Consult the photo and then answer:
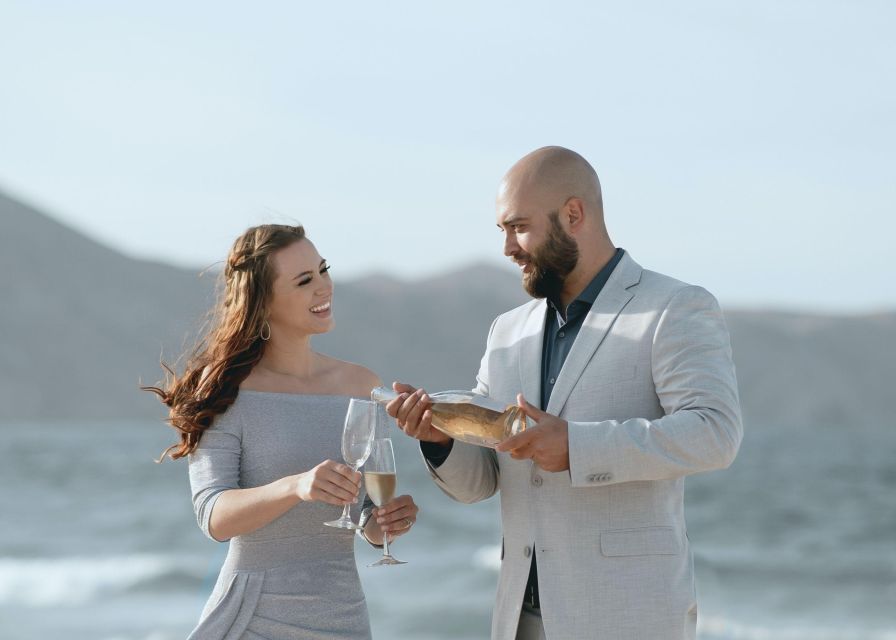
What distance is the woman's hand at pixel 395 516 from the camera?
3.12m

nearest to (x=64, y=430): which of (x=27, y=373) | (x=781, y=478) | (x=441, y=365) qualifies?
(x=27, y=373)

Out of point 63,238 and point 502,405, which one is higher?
point 63,238

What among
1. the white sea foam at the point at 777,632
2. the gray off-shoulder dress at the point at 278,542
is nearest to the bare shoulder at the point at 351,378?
the gray off-shoulder dress at the point at 278,542

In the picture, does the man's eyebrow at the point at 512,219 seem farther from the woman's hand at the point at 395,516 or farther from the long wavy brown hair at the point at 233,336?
the woman's hand at the point at 395,516

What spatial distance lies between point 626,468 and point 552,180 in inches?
31.4

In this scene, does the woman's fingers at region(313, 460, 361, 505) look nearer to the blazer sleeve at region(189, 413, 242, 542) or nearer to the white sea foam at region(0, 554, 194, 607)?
the blazer sleeve at region(189, 413, 242, 542)

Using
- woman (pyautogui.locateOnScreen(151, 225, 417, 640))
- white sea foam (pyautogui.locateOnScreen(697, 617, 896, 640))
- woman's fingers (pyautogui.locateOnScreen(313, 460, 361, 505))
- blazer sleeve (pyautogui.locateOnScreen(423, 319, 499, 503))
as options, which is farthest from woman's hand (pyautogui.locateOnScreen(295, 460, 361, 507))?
white sea foam (pyautogui.locateOnScreen(697, 617, 896, 640))

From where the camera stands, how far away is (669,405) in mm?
2998

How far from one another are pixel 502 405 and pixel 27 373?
51370 mm

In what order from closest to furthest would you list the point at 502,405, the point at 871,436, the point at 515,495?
the point at 502,405 < the point at 515,495 < the point at 871,436

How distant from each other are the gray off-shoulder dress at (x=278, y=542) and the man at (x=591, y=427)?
35 centimetres

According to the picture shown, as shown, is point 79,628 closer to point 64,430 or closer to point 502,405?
point 502,405

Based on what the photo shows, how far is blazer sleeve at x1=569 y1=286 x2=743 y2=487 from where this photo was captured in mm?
2887

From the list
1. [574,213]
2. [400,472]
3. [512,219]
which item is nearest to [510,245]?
[512,219]
